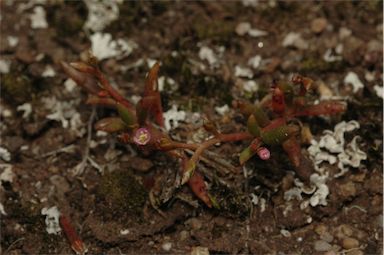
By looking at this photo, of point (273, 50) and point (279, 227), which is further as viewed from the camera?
point (273, 50)

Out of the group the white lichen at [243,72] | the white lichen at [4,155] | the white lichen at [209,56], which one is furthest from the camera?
the white lichen at [209,56]

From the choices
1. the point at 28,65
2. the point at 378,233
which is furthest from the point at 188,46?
the point at 378,233

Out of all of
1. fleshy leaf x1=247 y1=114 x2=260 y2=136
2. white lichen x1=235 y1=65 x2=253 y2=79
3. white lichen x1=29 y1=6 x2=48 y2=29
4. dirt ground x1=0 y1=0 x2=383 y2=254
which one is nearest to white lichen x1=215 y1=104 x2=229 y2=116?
dirt ground x1=0 y1=0 x2=383 y2=254

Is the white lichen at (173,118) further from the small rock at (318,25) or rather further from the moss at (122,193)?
the small rock at (318,25)

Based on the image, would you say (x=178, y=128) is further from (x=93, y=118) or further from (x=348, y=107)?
(x=348, y=107)

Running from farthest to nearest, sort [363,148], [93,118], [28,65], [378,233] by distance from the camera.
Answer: [28,65] < [93,118] < [363,148] < [378,233]

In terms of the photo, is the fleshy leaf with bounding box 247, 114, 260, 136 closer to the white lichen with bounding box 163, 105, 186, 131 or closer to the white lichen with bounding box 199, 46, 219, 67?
the white lichen with bounding box 163, 105, 186, 131

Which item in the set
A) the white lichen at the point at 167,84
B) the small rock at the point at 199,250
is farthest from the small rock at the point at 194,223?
the white lichen at the point at 167,84
